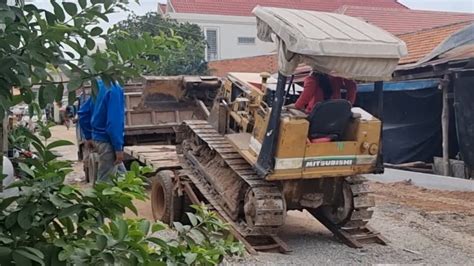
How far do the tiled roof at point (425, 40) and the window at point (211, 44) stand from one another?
15.7 m

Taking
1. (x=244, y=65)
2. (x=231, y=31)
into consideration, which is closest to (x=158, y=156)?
(x=244, y=65)

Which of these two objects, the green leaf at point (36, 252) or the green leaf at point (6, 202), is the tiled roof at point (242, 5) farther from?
the green leaf at point (36, 252)

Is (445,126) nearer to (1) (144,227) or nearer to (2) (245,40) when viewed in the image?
(1) (144,227)

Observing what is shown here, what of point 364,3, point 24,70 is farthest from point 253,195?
point 364,3

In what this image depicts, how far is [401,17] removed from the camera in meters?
28.4

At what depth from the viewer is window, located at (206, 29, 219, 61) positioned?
31225mm

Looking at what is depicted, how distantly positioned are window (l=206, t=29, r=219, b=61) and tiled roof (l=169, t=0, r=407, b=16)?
113 cm

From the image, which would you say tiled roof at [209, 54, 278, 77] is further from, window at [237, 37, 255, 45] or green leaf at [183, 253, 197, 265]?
green leaf at [183, 253, 197, 265]

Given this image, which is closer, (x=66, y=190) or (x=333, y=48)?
(x=66, y=190)

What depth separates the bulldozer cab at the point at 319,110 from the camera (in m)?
5.82

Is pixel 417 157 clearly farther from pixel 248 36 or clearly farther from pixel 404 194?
pixel 248 36

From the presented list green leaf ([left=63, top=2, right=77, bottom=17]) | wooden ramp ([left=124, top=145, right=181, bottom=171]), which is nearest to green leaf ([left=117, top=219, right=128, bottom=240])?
green leaf ([left=63, top=2, right=77, bottom=17])

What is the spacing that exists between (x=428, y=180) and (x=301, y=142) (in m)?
5.90

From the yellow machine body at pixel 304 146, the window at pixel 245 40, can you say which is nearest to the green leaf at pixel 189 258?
the yellow machine body at pixel 304 146
